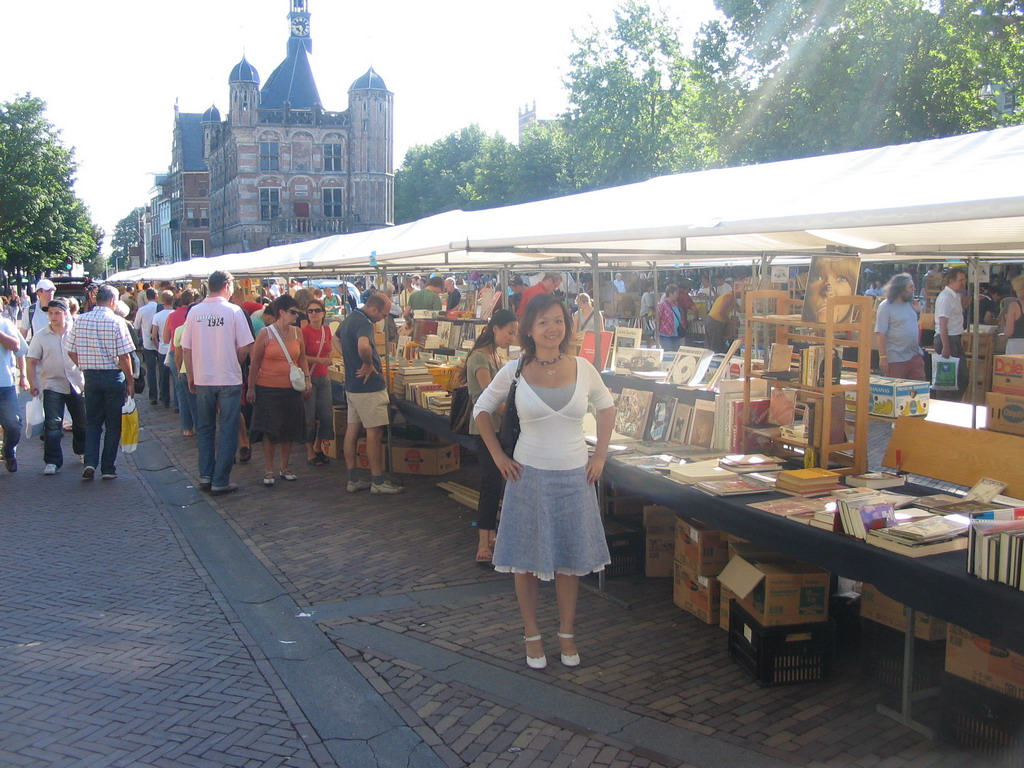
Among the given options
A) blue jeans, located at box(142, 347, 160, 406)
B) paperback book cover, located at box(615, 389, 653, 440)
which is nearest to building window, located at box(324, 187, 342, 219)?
blue jeans, located at box(142, 347, 160, 406)

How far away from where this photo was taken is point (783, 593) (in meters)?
4.01

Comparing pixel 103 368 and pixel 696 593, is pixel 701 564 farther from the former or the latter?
pixel 103 368

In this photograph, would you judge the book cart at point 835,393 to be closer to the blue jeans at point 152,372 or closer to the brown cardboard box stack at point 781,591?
the brown cardboard box stack at point 781,591

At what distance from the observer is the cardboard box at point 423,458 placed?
28.1 feet

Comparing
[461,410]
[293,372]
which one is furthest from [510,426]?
[293,372]

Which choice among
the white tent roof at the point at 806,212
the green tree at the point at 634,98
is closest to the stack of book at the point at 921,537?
the white tent roof at the point at 806,212

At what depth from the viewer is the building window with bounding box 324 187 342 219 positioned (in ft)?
219

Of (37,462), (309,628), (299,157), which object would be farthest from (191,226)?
(309,628)

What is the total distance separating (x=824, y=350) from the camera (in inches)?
180

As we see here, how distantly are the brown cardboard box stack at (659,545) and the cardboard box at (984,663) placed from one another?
2.14 metres

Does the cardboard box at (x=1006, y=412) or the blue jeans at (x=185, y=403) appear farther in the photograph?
the blue jeans at (x=185, y=403)

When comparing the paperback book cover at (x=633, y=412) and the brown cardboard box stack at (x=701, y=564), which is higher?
the paperback book cover at (x=633, y=412)

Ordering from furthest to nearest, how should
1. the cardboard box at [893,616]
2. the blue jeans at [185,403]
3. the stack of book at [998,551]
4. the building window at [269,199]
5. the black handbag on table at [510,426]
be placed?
the building window at [269,199] < the blue jeans at [185,403] < the black handbag on table at [510,426] < the cardboard box at [893,616] < the stack of book at [998,551]

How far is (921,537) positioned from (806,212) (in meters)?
1.32
